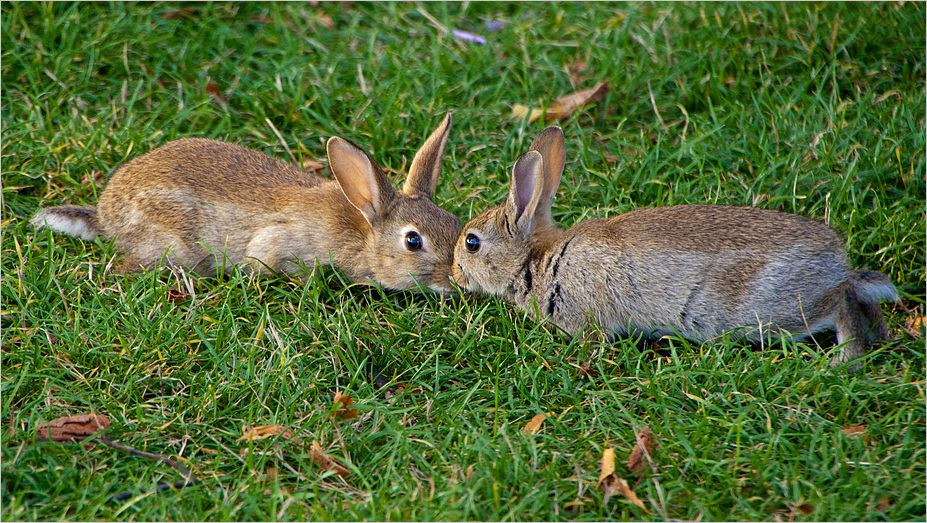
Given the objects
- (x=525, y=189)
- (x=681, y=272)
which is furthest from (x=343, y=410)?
(x=681, y=272)

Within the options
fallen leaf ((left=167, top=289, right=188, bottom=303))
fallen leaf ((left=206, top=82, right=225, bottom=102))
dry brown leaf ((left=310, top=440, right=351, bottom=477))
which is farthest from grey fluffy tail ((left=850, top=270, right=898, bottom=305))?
fallen leaf ((left=206, top=82, right=225, bottom=102))

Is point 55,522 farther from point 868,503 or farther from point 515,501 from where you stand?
point 868,503

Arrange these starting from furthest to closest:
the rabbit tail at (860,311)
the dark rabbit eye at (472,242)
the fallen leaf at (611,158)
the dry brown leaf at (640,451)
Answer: the fallen leaf at (611,158) → the dark rabbit eye at (472,242) → the rabbit tail at (860,311) → the dry brown leaf at (640,451)

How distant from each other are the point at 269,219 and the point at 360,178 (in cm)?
64

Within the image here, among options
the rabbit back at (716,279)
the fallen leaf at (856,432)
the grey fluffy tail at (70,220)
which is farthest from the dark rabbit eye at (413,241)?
the fallen leaf at (856,432)

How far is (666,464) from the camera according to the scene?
12.2ft

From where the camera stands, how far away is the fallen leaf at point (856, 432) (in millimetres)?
3783

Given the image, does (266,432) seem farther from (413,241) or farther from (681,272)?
(681,272)

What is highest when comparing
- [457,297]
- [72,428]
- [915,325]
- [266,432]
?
[915,325]

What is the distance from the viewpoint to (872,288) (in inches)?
178

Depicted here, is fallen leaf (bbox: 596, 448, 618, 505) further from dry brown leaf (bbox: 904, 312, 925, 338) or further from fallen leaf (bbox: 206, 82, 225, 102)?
fallen leaf (bbox: 206, 82, 225, 102)

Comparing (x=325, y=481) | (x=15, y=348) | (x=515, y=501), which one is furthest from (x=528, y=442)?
(x=15, y=348)

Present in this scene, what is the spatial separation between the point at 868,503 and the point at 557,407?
4.58 ft

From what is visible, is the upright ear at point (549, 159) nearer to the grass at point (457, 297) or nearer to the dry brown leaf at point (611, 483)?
the grass at point (457, 297)
